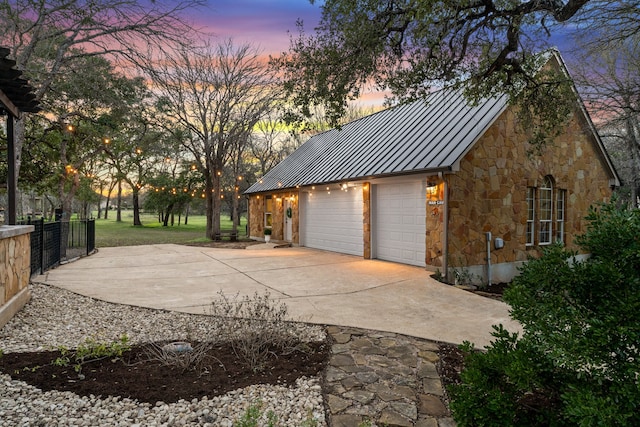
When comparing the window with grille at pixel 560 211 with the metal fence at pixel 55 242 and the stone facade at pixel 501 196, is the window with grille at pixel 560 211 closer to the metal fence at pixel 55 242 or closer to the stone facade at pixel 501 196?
the stone facade at pixel 501 196

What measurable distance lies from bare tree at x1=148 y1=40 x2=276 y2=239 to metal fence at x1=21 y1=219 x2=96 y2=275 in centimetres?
637

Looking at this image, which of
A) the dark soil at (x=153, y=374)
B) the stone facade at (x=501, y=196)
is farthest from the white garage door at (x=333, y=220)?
the dark soil at (x=153, y=374)

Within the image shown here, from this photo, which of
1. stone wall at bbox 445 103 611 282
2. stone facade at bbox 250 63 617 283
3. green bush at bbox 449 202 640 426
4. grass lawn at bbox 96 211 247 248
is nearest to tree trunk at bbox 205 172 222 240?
grass lawn at bbox 96 211 247 248

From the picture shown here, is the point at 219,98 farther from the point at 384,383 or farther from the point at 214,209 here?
the point at 384,383

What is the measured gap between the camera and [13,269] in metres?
5.32

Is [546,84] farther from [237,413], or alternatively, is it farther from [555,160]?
[237,413]

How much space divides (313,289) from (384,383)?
13.7 feet

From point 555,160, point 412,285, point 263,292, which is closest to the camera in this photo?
point 263,292

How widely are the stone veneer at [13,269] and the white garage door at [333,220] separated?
8.76 m

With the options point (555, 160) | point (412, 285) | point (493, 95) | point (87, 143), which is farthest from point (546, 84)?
point (87, 143)

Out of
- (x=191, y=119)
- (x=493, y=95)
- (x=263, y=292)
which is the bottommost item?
(x=263, y=292)

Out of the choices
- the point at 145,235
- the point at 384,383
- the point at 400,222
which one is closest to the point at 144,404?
the point at 384,383

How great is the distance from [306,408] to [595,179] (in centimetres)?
1324

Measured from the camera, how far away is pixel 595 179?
39.8 feet
